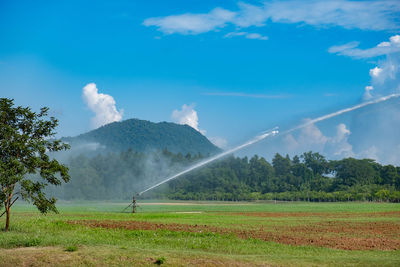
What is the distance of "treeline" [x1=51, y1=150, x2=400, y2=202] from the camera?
452ft

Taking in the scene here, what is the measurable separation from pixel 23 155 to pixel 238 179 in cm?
15425

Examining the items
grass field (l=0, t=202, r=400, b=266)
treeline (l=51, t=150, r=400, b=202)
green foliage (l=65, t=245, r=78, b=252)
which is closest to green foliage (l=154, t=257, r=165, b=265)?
grass field (l=0, t=202, r=400, b=266)

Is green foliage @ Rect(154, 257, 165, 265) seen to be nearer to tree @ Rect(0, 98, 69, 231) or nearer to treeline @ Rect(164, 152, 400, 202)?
tree @ Rect(0, 98, 69, 231)

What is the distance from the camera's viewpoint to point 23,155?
3078cm

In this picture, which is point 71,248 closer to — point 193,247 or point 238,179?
point 193,247

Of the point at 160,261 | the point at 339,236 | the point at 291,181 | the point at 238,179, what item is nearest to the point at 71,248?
the point at 160,261

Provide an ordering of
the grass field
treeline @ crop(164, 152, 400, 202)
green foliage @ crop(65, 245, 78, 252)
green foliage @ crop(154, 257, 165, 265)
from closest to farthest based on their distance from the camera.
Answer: green foliage @ crop(154, 257, 165, 265) < the grass field < green foliage @ crop(65, 245, 78, 252) < treeline @ crop(164, 152, 400, 202)

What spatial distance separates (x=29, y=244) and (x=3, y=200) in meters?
5.93

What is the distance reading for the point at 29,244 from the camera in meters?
25.0

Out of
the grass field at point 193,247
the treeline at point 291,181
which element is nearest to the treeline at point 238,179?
the treeline at point 291,181

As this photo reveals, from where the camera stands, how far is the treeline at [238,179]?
138 metres

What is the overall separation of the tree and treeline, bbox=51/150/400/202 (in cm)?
9378

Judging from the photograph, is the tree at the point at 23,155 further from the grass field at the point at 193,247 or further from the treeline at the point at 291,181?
the treeline at the point at 291,181

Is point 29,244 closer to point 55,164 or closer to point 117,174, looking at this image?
point 55,164
